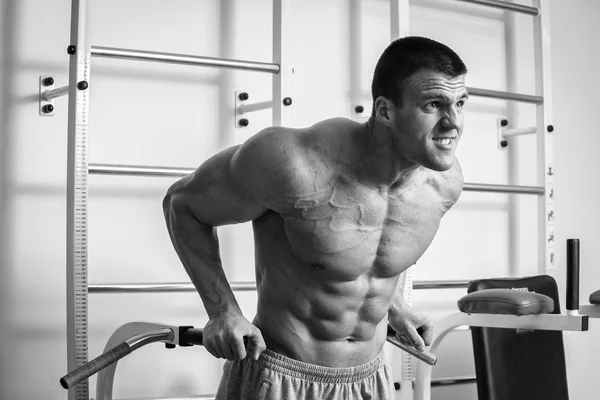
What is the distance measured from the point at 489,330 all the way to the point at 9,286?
1551mm

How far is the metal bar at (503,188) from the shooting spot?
10.8ft

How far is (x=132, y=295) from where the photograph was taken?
2869 millimetres

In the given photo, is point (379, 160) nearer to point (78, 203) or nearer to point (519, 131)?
point (78, 203)

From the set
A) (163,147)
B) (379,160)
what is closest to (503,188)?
(163,147)

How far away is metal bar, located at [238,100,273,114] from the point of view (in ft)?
9.52

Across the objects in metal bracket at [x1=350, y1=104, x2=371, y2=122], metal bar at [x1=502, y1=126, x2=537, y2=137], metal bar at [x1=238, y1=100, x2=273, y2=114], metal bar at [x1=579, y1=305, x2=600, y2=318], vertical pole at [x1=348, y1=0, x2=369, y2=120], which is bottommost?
metal bar at [x1=579, y1=305, x2=600, y2=318]

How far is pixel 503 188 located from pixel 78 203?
68.9 inches

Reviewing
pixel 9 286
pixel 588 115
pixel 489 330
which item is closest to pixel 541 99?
pixel 588 115

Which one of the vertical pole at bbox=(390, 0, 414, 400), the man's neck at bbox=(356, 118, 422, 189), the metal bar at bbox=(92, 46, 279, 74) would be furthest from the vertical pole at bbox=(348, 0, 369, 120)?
the man's neck at bbox=(356, 118, 422, 189)

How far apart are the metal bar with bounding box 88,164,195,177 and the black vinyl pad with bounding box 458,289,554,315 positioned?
3.26 ft

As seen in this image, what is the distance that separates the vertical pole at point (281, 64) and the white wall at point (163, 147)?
0.23 metres

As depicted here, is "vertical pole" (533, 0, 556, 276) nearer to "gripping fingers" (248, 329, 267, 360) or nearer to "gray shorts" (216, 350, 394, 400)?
"gray shorts" (216, 350, 394, 400)

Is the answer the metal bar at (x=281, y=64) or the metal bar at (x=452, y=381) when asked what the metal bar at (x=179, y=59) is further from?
the metal bar at (x=452, y=381)

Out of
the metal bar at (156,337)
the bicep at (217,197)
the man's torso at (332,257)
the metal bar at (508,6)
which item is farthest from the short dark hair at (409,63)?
the metal bar at (508,6)
